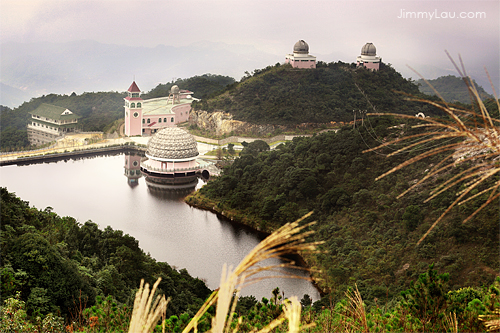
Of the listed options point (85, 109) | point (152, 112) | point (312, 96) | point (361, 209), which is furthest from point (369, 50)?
point (85, 109)

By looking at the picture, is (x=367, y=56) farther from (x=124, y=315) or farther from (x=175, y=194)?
(x=124, y=315)

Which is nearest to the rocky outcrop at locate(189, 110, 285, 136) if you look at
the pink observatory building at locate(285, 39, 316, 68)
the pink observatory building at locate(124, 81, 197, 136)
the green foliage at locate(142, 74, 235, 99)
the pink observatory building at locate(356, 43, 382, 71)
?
the pink observatory building at locate(124, 81, 197, 136)

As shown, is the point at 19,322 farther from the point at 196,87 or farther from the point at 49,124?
the point at 196,87

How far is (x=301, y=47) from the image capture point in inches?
1801

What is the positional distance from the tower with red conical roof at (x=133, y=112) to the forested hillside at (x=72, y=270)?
892 inches

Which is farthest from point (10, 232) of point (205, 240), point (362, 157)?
point (362, 157)

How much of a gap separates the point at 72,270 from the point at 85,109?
44589 mm

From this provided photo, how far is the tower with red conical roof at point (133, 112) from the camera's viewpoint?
4334 centimetres

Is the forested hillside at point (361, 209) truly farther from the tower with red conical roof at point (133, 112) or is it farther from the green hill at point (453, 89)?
the green hill at point (453, 89)

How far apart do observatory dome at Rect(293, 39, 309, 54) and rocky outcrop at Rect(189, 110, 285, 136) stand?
30.5 ft

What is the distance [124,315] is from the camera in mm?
8742

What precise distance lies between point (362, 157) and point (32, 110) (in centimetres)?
3756

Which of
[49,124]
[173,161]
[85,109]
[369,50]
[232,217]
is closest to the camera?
[232,217]

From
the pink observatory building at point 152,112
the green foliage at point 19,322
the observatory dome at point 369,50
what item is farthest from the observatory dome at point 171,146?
the green foliage at point 19,322
